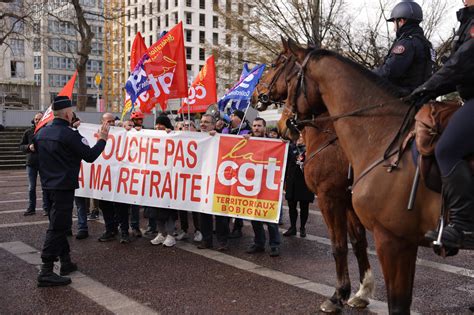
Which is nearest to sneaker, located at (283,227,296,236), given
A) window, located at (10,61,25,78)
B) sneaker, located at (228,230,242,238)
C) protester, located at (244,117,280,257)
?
sneaker, located at (228,230,242,238)

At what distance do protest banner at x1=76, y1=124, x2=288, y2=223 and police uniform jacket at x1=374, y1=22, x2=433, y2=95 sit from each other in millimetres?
2878

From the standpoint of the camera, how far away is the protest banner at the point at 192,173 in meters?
7.46

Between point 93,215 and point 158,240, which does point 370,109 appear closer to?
point 158,240

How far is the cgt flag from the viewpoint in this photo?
917cm

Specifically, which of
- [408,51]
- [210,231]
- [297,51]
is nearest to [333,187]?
[297,51]

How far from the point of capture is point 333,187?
5395 mm

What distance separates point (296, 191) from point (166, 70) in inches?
132

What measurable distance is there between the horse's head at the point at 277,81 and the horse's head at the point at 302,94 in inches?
7.6

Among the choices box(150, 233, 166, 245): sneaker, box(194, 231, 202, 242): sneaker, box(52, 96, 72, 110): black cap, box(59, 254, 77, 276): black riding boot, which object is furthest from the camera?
box(194, 231, 202, 242): sneaker

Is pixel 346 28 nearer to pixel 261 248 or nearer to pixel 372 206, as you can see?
pixel 261 248

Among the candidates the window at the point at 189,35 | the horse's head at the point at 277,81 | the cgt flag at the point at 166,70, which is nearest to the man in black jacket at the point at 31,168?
the cgt flag at the point at 166,70

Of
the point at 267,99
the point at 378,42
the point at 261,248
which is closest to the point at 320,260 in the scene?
the point at 261,248

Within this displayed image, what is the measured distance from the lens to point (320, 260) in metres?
7.19

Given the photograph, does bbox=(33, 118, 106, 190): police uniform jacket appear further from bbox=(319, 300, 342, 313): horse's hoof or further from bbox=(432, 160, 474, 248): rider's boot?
bbox=(432, 160, 474, 248): rider's boot
